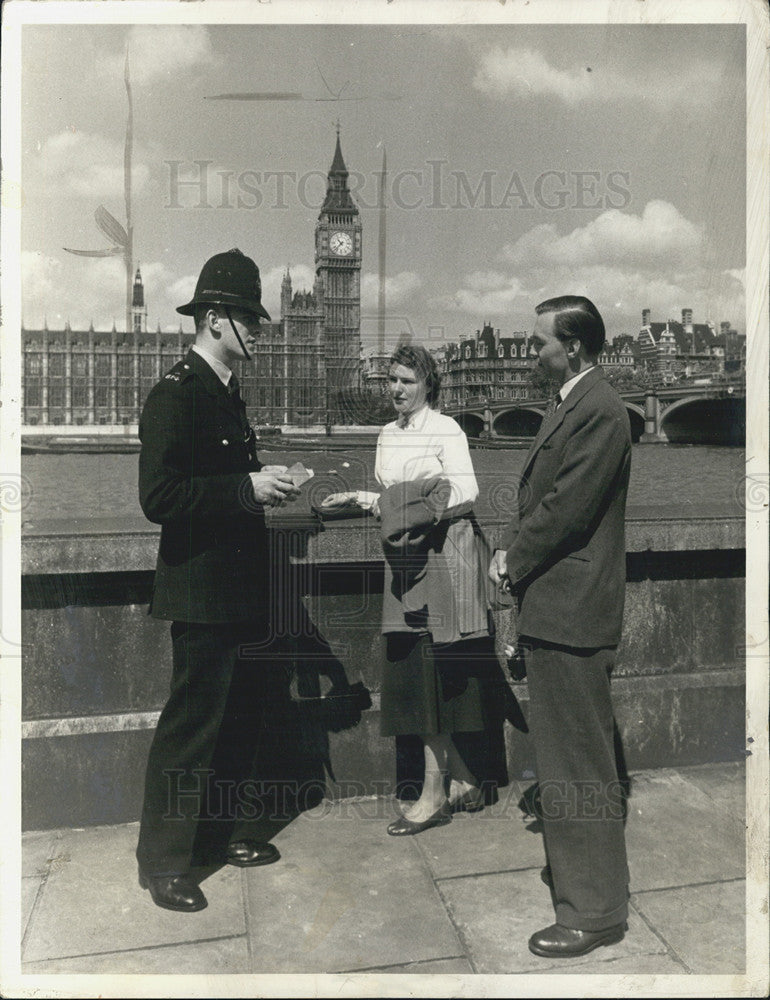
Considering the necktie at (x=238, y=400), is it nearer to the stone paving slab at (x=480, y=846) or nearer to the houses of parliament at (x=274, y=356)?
the houses of parliament at (x=274, y=356)

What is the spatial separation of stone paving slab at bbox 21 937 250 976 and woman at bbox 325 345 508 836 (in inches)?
42.2

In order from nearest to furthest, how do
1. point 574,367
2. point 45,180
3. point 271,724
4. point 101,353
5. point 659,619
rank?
point 574,367, point 45,180, point 101,353, point 271,724, point 659,619

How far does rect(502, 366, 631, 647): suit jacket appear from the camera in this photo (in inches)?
120

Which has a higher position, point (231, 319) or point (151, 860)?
point (231, 319)

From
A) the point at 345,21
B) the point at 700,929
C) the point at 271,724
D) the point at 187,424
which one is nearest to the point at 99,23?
the point at 345,21

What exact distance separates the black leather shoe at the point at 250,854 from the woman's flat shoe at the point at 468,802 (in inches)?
35.1

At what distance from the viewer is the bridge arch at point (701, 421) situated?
13.3ft

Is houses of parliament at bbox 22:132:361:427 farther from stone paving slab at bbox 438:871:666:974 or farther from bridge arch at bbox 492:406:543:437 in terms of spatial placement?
stone paving slab at bbox 438:871:666:974

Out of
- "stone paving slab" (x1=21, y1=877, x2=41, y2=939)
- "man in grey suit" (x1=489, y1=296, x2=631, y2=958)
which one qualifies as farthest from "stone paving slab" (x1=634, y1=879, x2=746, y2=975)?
"stone paving slab" (x1=21, y1=877, x2=41, y2=939)

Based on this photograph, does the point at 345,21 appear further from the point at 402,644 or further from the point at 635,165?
the point at 402,644

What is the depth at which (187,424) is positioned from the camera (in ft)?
11.1

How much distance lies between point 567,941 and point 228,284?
2.74 metres

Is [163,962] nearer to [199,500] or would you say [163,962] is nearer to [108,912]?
[108,912]

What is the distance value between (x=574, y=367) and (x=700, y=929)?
2.16 metres
